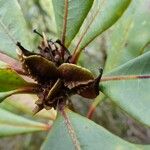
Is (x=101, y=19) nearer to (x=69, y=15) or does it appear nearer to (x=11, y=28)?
(x=69, y=15)

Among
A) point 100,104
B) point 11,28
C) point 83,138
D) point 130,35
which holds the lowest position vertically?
point 100,104

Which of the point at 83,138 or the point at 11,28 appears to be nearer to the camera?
the point at 83,138

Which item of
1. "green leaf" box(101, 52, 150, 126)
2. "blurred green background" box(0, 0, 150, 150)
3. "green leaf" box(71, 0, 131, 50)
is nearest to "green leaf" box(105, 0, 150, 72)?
"green leaf" box(71, 0, 131, 50)

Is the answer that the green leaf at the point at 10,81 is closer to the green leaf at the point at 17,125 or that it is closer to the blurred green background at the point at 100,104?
the green leaf at the point at 17,125

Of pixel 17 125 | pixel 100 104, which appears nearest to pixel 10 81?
pixel 17 125

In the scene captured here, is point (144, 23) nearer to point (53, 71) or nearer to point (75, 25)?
point (75, 25)

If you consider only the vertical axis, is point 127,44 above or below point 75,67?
below

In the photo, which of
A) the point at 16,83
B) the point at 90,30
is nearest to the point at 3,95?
the point at 16,83
